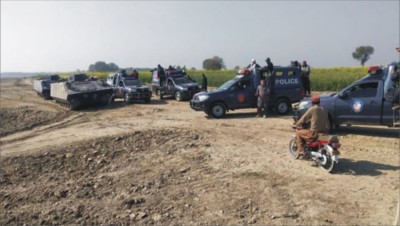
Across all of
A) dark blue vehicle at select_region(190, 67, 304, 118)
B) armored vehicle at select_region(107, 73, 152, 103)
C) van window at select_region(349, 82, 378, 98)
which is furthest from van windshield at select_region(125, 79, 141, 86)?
van window at select_region(349, 82, 378, 98)

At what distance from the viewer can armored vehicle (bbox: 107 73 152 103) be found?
2578 centimetres

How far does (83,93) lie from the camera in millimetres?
24250

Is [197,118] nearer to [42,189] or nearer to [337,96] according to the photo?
[337,96]

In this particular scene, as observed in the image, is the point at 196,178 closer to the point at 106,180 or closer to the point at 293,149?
the point at 106,180

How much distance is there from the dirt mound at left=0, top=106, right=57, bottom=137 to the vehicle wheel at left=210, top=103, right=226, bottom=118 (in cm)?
891

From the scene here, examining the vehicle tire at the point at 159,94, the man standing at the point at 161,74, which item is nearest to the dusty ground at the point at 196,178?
the man standing at the point at 161,74

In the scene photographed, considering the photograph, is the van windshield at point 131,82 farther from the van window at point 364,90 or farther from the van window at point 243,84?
the van window at point 364,90

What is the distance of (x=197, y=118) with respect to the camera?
17938mm

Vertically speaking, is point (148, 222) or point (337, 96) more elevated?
point (337, 96)

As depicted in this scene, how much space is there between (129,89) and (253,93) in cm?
1066

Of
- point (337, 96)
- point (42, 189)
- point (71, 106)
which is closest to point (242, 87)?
point (337, 96)

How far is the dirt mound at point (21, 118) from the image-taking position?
20.2 m

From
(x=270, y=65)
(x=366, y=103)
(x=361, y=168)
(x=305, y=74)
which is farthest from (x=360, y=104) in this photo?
(x=305, y=74)

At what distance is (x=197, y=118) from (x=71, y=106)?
9865 millimetres
